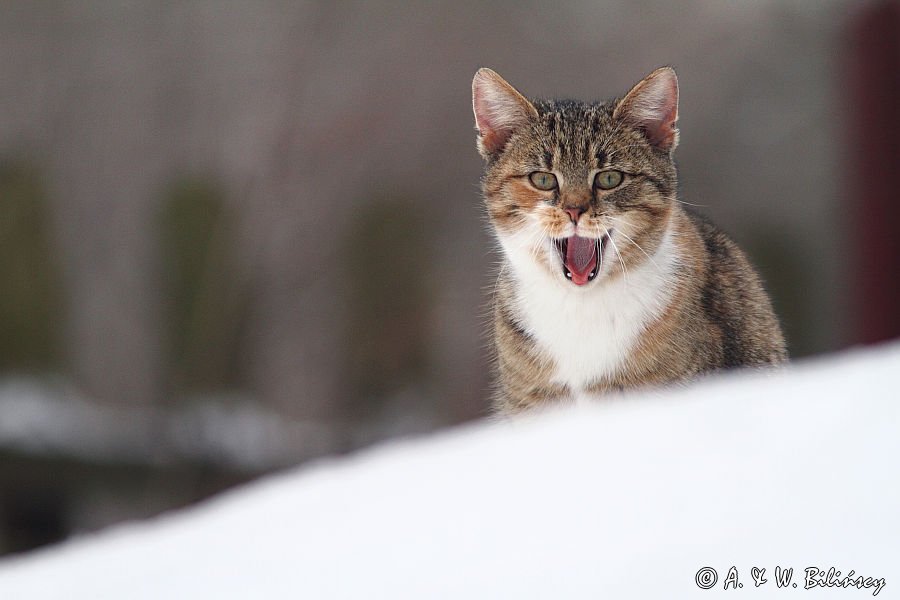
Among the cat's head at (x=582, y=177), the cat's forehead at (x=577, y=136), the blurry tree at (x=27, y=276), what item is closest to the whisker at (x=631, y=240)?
the cat's head at (x=582, y=177)

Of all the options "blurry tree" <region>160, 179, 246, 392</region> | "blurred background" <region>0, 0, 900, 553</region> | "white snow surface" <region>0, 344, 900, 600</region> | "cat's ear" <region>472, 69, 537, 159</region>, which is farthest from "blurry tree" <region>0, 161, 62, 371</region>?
"cat's ear" <region>472, 69, 537, 159</region>

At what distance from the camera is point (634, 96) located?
9.06 ft

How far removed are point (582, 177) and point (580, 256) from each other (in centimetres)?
20

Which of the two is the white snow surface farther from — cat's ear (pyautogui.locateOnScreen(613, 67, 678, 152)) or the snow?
the snow

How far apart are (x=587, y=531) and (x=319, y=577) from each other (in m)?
0.52

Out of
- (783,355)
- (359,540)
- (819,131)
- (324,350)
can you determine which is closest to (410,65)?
(324,350)

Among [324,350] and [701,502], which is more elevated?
[701,502]

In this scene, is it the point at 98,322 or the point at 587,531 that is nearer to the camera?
the point at 587,531

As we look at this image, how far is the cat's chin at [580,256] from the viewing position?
2670mm

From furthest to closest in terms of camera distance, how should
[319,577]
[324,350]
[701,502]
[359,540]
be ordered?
[324,350], [359,540], [319,577], [701,502]

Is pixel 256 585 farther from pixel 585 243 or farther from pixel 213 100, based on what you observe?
pixel 213 100

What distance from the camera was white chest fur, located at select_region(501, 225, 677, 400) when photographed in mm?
2795

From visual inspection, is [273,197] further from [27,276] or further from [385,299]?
[27,276]

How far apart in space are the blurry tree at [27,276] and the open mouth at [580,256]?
25.5 feet
